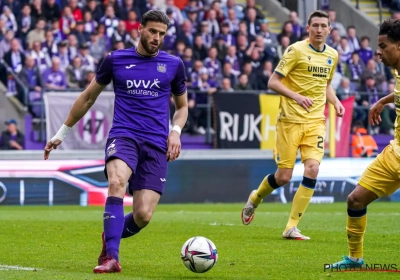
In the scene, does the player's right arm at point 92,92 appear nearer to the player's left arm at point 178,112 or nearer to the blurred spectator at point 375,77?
the player's left arm at point 178,112

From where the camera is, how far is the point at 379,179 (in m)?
7.77

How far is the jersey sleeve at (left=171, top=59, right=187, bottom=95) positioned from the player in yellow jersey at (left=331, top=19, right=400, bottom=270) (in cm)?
188

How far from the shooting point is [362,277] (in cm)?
746

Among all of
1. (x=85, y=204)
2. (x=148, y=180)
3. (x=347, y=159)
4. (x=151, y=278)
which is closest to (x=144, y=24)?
(x=148, y=180)

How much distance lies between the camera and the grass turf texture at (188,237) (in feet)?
25.5

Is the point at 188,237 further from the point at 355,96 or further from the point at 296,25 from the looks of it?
the point at 296,25

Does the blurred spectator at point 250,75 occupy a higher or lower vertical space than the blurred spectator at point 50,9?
lower

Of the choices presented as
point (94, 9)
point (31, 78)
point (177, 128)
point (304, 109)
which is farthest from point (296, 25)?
point (177, 128)

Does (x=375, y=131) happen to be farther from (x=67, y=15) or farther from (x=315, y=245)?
(x=315, y=245)

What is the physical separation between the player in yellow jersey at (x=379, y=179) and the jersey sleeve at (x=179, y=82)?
1882mm

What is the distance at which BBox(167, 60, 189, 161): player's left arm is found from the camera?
26.8 ft

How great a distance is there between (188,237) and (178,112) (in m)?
2.94

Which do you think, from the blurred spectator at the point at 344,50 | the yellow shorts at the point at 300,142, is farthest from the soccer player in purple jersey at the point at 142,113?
the blurred spectator at the point at 344,50

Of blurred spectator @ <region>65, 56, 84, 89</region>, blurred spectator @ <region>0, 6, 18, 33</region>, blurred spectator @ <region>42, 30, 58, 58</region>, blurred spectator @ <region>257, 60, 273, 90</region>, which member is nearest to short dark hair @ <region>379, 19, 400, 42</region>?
blurred spectator @ <region>65, 56, 84, 89</region>
